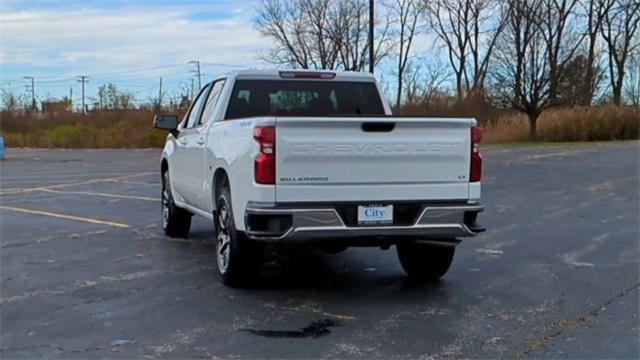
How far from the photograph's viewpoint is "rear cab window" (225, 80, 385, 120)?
806cm

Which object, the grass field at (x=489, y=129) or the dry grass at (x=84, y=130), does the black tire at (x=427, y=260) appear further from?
the dry grass at (x=84, y=130)

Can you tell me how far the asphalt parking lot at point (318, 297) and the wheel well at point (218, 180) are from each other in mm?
755

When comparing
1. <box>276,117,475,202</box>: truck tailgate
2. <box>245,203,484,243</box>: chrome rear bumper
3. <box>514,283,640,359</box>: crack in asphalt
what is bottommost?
<box>514,283,640,359</box>: crack in asphalt

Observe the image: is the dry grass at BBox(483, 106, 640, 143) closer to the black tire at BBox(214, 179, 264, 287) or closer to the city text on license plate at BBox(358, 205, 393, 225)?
the black tire at BBox(214, 179, 264, 287)

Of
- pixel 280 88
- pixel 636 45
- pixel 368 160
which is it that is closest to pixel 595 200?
pixel 280 88

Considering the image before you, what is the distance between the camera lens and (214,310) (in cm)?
598

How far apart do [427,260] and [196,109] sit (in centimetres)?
344

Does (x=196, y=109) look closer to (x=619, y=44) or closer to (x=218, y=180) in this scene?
(x=218, y=180)

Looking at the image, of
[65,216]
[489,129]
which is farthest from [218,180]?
[489,129]

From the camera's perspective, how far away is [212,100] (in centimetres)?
845

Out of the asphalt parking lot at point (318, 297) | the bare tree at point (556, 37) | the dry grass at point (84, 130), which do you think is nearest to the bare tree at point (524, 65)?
→ the bare tree at point (556, 37)

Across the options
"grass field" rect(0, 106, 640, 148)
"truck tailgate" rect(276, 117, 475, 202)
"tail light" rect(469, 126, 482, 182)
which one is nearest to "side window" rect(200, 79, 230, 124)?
"truck tailgate" rect(276, 117, 475, 202)

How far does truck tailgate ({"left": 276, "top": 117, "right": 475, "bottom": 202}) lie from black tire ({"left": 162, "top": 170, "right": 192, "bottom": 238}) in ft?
12.4

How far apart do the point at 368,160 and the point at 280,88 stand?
7.76 feet
